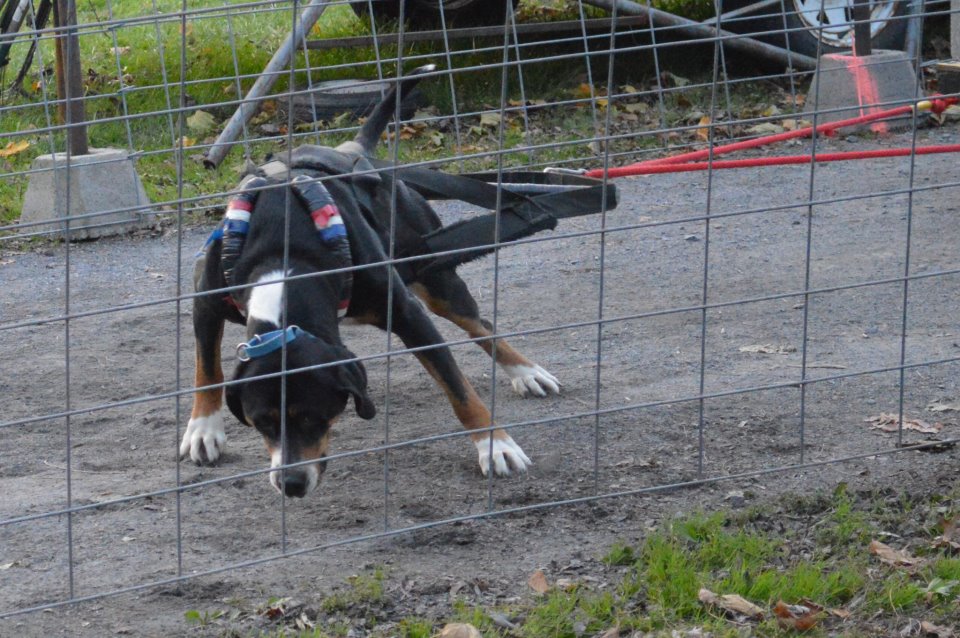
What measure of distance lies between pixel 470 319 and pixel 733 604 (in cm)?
190

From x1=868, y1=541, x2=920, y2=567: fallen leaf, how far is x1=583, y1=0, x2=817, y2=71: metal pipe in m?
5.31

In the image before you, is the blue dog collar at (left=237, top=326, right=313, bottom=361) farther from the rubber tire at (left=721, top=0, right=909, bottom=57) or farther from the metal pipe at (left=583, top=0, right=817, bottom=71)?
the rubber tire at (left=721, top=0, right=909, bottom=57)

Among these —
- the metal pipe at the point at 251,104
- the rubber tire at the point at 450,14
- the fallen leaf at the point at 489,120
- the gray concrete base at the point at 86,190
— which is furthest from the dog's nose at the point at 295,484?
the rubber tire at the point at 450,14

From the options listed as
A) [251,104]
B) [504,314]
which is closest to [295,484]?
[504,314]

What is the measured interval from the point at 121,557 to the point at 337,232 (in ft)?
3.65

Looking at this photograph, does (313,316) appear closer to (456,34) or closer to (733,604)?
(733,604)

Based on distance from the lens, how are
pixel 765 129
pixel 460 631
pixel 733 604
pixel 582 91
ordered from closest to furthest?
pixel 460 631 → pixel 733 604 → pixel 765 129 → pixel 582 91

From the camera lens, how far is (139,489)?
3652 millimetres

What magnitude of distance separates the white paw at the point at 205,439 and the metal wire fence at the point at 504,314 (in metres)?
0.04

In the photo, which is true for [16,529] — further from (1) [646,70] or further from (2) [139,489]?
(1) [646,70]

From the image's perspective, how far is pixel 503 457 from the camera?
12.1 feet

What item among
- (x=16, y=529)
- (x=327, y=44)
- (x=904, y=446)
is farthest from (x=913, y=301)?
(x=327, y=44)

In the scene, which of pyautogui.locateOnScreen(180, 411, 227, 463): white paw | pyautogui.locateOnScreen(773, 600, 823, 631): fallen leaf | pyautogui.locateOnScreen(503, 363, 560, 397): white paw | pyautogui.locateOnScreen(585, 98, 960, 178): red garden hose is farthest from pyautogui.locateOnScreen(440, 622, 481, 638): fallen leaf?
pyautogui.locateOnScreen(585, 98, 960, 178): red garden hose

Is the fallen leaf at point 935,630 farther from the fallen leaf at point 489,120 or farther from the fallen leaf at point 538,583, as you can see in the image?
the fallen leaf at point 489,120
